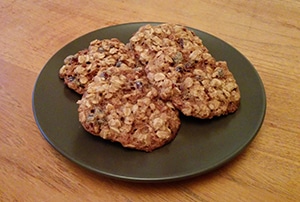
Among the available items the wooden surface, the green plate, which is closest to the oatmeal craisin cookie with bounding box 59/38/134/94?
the green plate

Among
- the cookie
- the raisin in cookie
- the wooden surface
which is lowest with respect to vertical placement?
the wooden surface

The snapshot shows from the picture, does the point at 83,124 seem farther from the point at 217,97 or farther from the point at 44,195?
the point at 217,97

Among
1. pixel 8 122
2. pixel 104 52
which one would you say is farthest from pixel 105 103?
pixel 8 122

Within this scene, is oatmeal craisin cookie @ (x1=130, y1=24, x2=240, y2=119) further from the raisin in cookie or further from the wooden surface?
the wooden surface

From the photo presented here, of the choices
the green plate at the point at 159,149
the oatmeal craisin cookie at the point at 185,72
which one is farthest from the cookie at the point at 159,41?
the green plate at the point at 159,149

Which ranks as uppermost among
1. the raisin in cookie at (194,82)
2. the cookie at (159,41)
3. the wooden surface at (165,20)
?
the cookie at (159,41)

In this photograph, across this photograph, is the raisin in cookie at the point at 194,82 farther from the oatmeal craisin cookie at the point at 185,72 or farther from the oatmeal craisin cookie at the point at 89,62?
the oatmeal craisin cookie at the point at 89,62
